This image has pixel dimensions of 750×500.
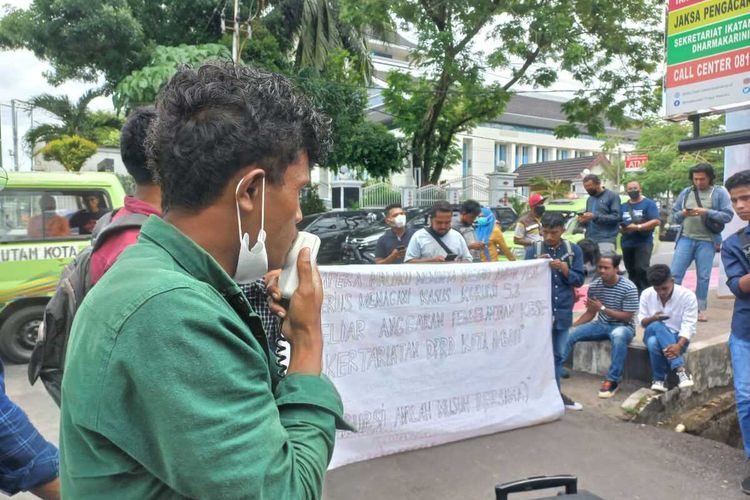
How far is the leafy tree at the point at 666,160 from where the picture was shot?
3186 centimetres

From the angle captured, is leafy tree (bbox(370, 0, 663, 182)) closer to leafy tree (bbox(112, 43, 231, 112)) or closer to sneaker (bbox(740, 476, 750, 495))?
leafy tree (bbox(112, 43, 231, 112))

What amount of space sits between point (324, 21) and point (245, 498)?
18712 millimetres

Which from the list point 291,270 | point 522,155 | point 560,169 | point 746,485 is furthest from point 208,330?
point 522,155

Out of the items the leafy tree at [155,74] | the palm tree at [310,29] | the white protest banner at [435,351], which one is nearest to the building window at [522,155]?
the palm tree at [310,29]

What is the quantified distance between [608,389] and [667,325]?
751 millimetres

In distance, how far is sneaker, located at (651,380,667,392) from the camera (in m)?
5.11

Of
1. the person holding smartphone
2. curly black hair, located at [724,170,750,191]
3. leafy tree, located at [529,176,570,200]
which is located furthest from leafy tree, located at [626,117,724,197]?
curly black hair, located at [724,170,750,191]

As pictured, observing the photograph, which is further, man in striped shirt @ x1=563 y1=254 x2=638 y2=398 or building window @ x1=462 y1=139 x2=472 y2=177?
building window @ x1=462 y1=139 x2=472 y2=177

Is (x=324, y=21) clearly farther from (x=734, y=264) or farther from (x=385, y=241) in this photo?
(x=734, y=264)

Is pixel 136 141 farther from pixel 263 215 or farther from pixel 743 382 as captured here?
pixel 743 382

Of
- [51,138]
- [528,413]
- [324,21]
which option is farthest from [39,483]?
[51,138]

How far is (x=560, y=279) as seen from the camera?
5168 mm

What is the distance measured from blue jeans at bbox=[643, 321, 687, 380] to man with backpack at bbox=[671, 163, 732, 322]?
6.27 ft

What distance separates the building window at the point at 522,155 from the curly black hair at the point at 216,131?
155ft
